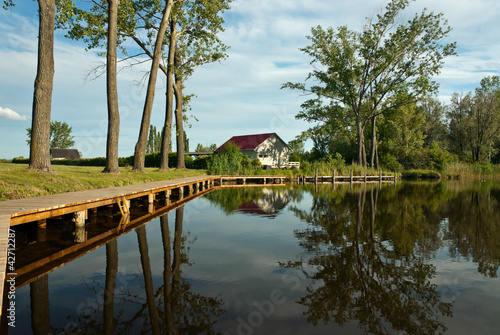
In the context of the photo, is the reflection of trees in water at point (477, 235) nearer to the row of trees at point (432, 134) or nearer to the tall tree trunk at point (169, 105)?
the tall tree trunk at point (169, 105)

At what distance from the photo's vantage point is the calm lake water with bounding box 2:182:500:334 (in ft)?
11.4

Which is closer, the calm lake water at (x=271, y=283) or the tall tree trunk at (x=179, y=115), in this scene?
the calm lake water at (x=271, y=283)

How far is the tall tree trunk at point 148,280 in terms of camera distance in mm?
3422

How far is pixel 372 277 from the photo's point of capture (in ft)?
16.0

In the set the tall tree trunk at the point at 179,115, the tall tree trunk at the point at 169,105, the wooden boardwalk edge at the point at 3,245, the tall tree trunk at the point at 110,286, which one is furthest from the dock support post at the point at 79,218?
the tall tree trunk at the point at 179,115

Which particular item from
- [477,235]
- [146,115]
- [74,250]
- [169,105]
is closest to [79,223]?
[74,250]

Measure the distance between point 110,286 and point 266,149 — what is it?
41.8m

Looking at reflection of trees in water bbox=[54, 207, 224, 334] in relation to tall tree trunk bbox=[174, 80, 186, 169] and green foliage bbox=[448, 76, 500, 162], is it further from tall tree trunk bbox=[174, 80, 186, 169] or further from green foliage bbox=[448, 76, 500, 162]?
green foliage bbox=[448, 76, 500, 162]

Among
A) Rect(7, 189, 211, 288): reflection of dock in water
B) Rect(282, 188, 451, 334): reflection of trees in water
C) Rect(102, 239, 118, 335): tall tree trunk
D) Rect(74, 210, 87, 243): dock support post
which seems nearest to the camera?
Rect(102, 239, 118, 335): tall tree trunk

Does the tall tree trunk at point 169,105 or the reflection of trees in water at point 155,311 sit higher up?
the tall tree trunk at point 169,105

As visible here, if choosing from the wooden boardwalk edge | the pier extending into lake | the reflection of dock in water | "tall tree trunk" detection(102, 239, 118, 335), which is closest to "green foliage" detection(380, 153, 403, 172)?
the pier extending into lake

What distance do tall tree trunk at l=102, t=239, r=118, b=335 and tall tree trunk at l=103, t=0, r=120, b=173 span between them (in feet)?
29.3

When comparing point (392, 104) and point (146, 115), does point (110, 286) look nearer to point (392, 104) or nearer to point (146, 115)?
point (146, 115)

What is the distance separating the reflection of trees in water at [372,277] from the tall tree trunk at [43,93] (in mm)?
8245
